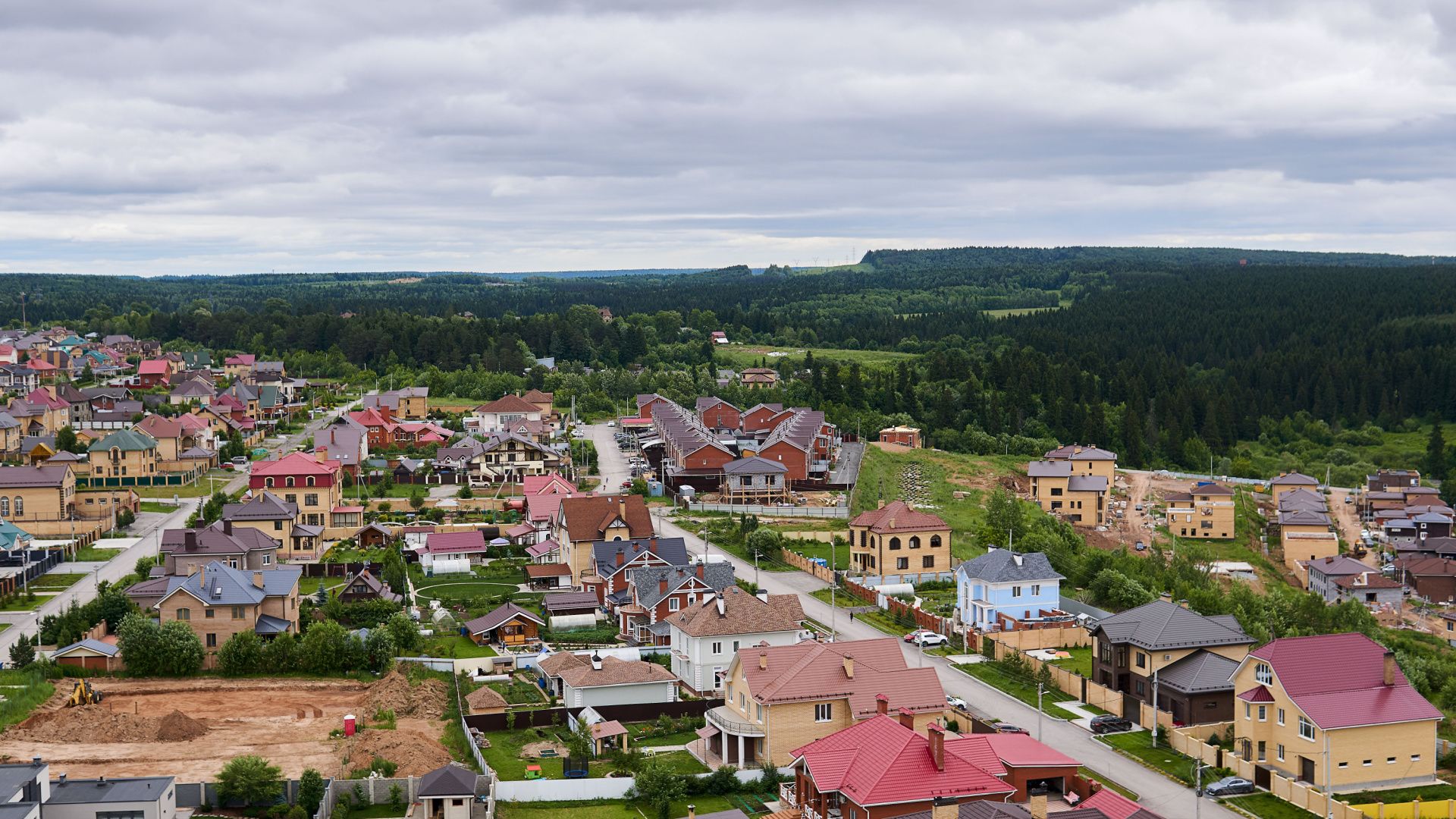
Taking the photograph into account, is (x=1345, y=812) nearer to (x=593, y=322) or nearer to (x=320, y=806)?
(x=320, y=806)

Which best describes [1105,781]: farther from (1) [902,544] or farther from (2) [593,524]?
(2) [593,524]

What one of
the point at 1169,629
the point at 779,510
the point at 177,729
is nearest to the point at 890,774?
the point at 1169,629

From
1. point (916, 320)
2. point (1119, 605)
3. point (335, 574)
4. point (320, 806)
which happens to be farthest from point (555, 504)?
point (916, 320)

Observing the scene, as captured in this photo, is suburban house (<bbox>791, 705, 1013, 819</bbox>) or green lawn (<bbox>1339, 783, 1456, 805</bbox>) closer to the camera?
suburban house (<bbox>791, 705, 1013, 819</bbox>)

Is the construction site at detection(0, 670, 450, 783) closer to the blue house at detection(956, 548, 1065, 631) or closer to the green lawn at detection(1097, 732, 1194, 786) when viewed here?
the green lawn at detection(1097, 732, 1194, 786)

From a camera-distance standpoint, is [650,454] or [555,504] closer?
[555,504]

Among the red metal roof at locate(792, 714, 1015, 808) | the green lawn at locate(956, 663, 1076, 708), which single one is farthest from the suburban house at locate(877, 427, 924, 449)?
the red metal roof at locate(792, 714, 1015, 808)

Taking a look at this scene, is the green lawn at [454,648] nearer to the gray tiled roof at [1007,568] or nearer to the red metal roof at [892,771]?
the gray tiled roof at [1007,568]
